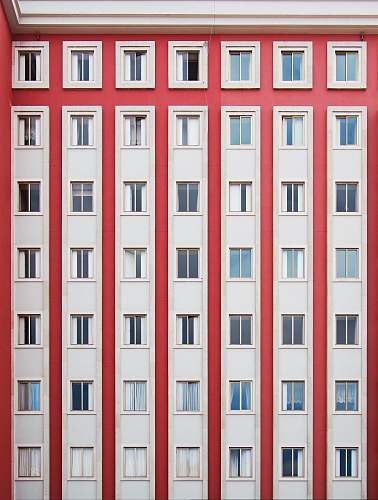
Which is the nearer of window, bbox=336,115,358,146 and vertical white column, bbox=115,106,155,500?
vertical white column, bbox=115,106,155,500

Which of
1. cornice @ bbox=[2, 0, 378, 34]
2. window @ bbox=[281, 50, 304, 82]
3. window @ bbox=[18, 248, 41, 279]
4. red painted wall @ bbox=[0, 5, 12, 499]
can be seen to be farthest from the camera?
window @ bbox=[281, 50, 304, 82]

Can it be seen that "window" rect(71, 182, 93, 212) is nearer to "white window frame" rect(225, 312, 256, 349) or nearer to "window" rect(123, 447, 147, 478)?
"white window frame" rect(225, 312, 256, 349)

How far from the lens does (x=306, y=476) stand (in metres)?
14.3

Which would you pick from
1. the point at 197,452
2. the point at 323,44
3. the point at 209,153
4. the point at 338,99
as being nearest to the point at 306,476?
the point at 197,452

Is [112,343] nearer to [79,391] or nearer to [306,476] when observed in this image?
[79,391]

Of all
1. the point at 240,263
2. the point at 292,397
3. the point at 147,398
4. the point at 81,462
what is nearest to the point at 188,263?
the point at 240,263

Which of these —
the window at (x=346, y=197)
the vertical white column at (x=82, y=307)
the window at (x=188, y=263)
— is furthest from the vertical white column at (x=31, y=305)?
the window at (x=346, y=197)

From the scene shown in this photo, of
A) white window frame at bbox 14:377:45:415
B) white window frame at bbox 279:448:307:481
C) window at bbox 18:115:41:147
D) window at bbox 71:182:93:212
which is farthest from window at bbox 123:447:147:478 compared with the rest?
window at bbox 18:115:41:147

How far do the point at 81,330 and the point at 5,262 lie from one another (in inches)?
92.8

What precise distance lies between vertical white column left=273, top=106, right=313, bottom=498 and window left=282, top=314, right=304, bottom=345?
0.08 ft

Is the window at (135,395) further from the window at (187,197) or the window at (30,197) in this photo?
the window at (30,197)

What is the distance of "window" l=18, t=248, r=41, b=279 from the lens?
14367 millimetres

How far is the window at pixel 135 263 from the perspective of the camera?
14.4m

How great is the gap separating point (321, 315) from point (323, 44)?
6451 mm
